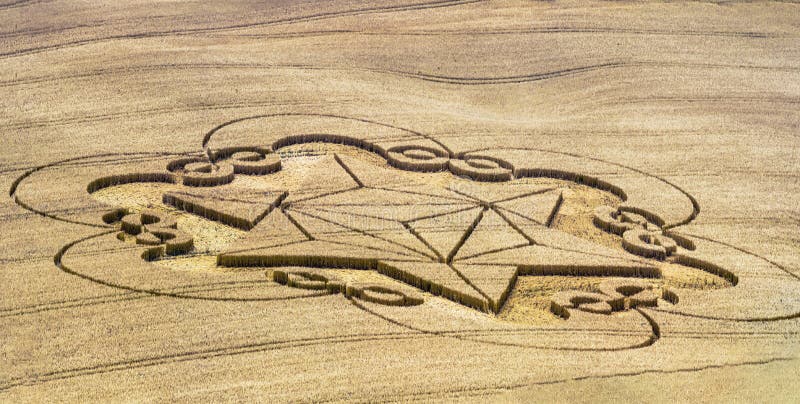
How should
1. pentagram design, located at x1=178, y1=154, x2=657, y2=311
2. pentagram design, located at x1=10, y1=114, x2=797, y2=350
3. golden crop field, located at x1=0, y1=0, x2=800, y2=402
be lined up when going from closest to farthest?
golden crop field, located at x1=0, y1=0, x2=800, y2=402
pentagram design, located at x1=10, y1=114, x2=797, y2=350
pentagram design, located at x1=178, y1=154, x2=657, y2=311

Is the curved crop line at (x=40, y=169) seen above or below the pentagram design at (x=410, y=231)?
below

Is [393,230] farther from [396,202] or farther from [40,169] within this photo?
[40,169]

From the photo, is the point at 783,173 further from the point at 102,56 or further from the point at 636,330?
the point at 102,56

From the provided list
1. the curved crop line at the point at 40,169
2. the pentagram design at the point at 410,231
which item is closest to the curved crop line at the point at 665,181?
the pentagram design at the point at 410,231

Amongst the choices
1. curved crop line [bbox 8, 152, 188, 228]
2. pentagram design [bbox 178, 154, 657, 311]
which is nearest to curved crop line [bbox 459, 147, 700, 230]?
pentagram design [bbox 178, 154, 657, 311]

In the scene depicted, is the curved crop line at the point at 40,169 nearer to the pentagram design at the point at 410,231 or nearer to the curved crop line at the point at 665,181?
the pentagram design at the point at 410,231

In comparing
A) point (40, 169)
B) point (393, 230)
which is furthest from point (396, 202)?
point (40, 169)

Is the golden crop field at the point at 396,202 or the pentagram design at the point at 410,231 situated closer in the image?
the golden crop field at the point at 396,202

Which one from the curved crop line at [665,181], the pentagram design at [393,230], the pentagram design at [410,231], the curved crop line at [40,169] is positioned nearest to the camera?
the pentagram design at [393,230]

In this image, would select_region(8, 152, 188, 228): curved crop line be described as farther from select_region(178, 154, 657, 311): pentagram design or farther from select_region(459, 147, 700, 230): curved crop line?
select_region(459, 147, 700, 230): curved crop line
